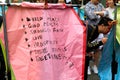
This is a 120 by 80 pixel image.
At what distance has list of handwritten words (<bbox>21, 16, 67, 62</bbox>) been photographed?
5035 mm

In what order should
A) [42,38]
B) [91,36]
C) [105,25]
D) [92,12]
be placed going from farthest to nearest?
[92,12], [105,25], [91,36], [42,38]

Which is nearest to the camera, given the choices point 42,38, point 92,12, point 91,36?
point 42,38

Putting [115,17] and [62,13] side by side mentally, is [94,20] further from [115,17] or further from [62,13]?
[62,13]

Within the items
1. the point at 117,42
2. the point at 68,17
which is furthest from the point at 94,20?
the point at 68,17

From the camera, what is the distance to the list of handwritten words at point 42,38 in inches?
198

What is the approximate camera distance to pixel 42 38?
16.7ft

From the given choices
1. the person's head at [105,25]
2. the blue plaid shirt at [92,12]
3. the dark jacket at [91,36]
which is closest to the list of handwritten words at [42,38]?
the dark jacket at [91,36]

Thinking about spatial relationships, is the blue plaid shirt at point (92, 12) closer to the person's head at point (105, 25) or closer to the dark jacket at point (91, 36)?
the person's head at point (105, 25)

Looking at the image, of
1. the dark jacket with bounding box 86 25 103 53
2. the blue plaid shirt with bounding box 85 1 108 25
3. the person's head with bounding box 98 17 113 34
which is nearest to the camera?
the dark jacket with bounding box 86 25 103 53

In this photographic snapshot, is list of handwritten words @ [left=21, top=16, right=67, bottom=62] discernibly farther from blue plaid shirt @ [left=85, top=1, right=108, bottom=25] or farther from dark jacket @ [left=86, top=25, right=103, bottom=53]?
blue plaid shirt @ [left=85, top=1, right=108, bottom=25]

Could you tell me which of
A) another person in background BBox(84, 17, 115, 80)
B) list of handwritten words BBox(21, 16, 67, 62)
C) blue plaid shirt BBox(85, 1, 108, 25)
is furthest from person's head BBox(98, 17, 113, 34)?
blue plaid shirt BBox(85, 1, 108, 25)

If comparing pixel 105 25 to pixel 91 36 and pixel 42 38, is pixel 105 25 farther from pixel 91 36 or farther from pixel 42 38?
pixel 42 38

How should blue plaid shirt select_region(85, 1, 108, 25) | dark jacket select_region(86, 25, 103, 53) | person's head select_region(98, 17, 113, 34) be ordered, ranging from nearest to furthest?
dark jacket select_region(86, 25, 103, 53)
person's head select_region(98, 17, 113, 34)
blue plaid shirt select_region(85, 1, 108, 25)

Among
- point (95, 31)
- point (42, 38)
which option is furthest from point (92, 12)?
point (42, 38)
